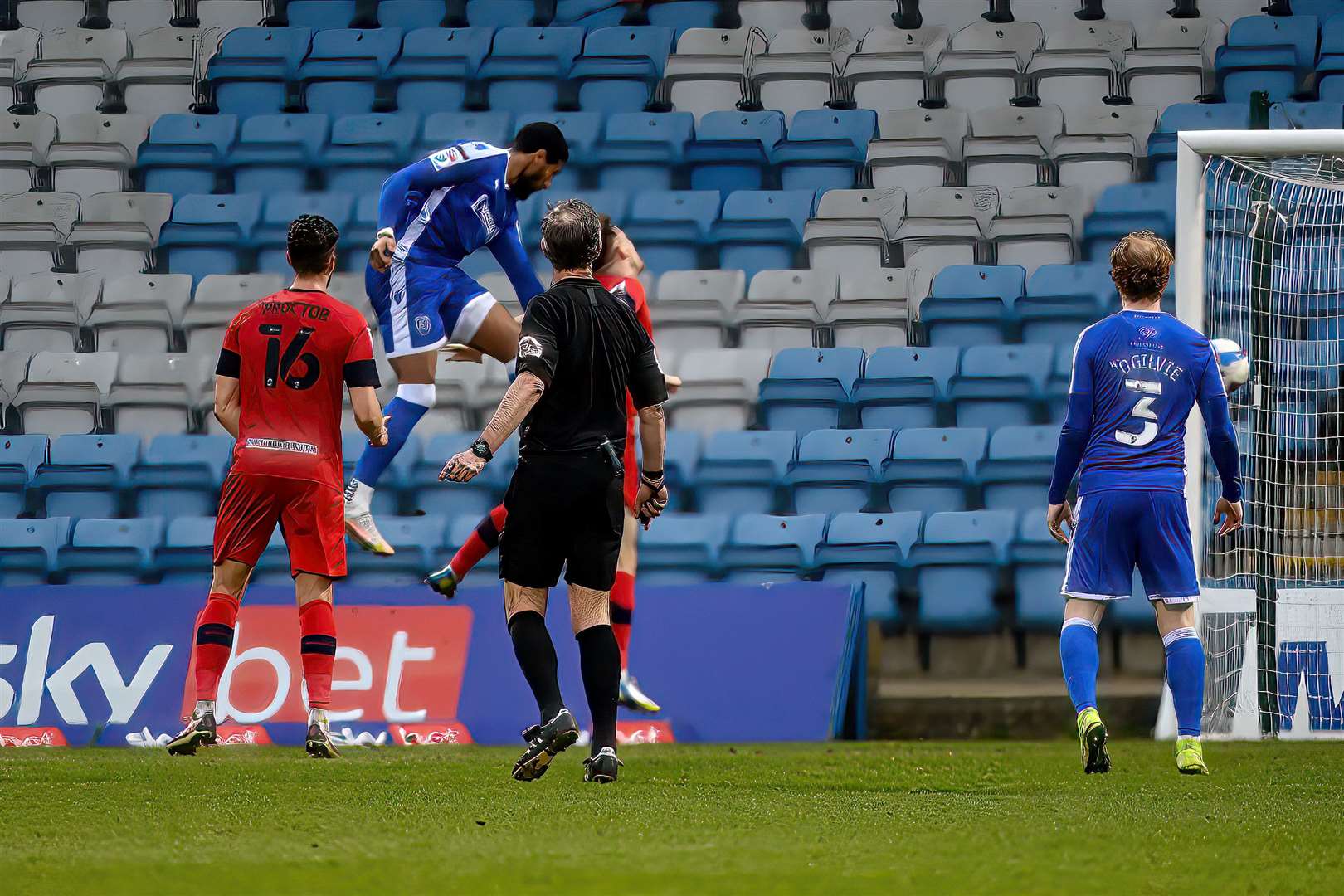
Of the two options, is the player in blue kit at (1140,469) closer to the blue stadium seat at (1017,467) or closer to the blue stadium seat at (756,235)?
the blue stadium seat at (1017,467)

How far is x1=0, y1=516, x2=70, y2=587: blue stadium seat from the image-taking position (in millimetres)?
9906

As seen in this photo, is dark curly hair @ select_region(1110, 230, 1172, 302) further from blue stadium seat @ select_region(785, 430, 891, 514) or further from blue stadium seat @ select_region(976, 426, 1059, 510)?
blue stadium seat @ select_region(785, 430, 891, 514)

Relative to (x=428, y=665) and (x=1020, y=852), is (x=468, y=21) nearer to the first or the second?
(x=428, y=665)

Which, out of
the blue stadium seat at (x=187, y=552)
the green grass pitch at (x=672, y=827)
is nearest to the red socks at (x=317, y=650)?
the green grass pitch at (x=672, y=827)

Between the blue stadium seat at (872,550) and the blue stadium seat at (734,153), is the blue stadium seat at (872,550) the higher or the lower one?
the lower one

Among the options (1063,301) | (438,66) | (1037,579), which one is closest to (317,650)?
(1037,579)

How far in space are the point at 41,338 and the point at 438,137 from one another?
3.49 m

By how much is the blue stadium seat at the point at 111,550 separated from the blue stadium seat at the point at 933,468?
15.5 feet

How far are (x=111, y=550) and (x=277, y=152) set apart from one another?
13.9 ft

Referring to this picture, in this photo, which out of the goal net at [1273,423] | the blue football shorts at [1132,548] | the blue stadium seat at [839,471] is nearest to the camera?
the blue football shorts at [1132,548]

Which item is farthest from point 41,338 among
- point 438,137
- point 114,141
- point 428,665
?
point 428,665

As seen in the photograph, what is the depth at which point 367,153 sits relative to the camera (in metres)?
12.5

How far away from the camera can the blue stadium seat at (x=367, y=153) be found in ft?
40.9

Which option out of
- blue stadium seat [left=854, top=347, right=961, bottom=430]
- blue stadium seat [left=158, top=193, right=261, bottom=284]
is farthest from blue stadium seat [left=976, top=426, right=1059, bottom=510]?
blue stadium seat [left=158, top=193, right=261, bottom=284]
